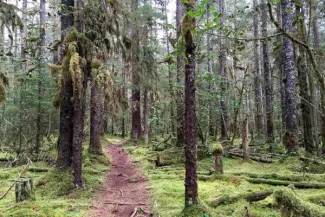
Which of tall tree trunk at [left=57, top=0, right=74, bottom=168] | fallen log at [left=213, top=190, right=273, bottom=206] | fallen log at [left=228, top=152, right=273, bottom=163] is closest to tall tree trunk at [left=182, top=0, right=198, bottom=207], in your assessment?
fallen log at [left=213, top=190, right=273, bottom=206]

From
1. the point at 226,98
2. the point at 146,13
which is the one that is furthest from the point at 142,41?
the point at 226,98

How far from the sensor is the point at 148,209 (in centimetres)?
757

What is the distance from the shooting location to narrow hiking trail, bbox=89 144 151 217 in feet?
24.3

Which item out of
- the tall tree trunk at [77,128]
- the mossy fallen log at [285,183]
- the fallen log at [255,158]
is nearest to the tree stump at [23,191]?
the tall tree trunk at [77,128]

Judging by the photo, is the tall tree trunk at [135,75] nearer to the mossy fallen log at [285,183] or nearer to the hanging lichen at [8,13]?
the hanging lichen at [8,13]

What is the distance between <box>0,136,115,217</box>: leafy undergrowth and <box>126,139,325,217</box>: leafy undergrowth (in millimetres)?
1844

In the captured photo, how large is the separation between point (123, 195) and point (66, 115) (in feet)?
10.5

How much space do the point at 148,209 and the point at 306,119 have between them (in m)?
7.39

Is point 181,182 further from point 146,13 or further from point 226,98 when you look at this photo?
point 146,13

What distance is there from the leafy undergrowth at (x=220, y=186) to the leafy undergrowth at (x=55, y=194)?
1844 millimetres

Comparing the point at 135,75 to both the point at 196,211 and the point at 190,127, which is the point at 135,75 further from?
the point at 196,211

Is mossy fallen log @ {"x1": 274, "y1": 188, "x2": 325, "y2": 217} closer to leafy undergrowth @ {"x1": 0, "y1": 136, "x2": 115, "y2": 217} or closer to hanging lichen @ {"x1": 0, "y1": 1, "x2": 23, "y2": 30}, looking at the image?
leafy undergrowth @ {"x1": 0, "y1": 136, "x2": 115, "y2": 217}

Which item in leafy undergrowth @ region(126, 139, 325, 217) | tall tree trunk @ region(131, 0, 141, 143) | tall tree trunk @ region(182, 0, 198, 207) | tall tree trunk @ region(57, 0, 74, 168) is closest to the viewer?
tall tree trunk @ region(182, 0, 198, 207)

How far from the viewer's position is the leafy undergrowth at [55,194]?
6.69 m
